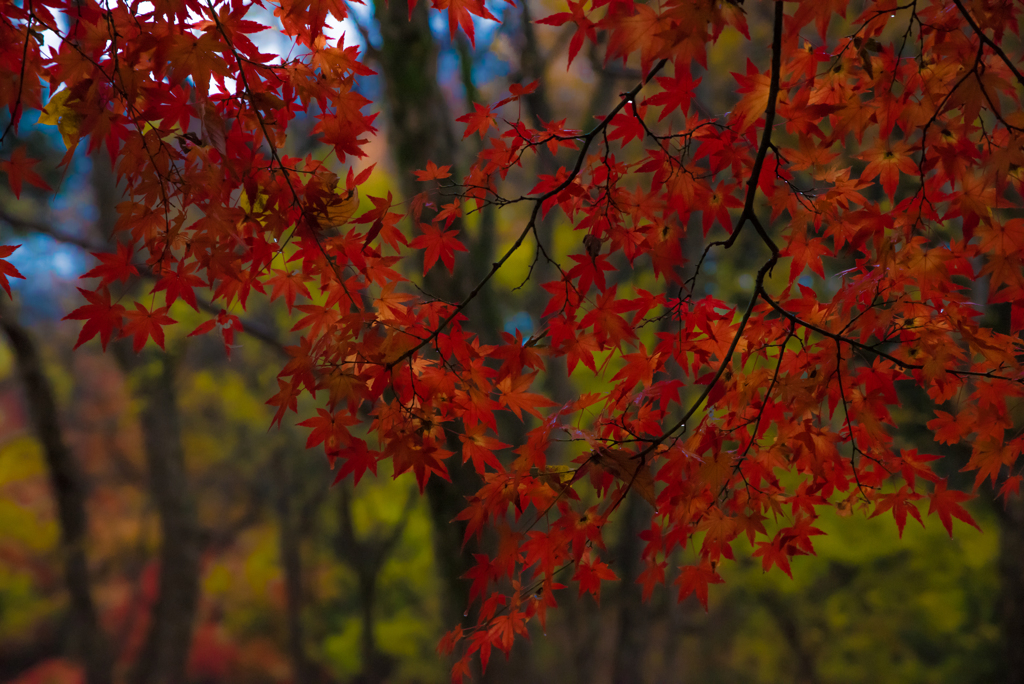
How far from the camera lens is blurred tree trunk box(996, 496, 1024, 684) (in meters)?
5.04

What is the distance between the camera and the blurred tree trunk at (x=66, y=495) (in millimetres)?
5156

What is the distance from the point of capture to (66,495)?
557 centimetres

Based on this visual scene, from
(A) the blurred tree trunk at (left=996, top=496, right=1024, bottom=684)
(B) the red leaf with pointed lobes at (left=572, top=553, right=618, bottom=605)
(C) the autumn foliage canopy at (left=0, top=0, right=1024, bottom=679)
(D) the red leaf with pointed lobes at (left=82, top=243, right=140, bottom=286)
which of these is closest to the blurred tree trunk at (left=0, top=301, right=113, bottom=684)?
(D) the red leaf with pointed lobes at (left=82, top=243, right=140, bottom=286)

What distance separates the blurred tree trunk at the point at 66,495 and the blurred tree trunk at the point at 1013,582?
7.14 metres

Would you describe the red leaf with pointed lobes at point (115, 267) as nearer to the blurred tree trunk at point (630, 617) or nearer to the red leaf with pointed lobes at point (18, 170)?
the red leaf with pointed lobes at point (18, 170)

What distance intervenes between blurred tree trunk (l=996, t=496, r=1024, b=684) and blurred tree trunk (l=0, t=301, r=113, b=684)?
7.14m

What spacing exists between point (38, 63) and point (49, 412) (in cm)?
443

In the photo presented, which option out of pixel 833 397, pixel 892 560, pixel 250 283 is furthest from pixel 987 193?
pixel 892 560

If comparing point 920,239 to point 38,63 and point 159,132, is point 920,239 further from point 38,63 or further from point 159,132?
point 38,63

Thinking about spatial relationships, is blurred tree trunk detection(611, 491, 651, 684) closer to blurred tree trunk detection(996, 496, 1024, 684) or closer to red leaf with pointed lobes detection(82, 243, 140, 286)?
blurred tree trunk detection(996, 496, 1024, 684)

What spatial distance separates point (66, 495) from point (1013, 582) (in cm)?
741

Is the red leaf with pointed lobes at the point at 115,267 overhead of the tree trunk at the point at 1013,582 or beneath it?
overhead

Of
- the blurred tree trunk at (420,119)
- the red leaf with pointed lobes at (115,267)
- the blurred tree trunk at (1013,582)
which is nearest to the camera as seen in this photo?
the red leaf with pointed lobes at (115,267)

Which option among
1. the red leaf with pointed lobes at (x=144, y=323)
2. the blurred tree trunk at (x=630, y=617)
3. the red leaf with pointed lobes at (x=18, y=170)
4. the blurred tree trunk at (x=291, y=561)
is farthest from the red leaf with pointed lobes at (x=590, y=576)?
A: the blurred tree trunk at (x=291, y=561)
